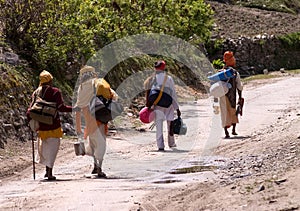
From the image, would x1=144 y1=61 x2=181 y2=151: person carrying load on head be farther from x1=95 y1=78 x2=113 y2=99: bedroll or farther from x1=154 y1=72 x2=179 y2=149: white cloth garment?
x1=95 y1=78 x2=113 y2=99: bedroll

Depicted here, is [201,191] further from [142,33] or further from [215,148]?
[142,33]

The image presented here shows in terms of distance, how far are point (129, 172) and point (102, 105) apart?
Result: 1192 millimetres

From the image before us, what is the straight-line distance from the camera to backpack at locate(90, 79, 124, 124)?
440 inches

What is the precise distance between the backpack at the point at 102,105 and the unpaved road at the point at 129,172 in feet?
3.05

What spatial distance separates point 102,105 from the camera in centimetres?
1116

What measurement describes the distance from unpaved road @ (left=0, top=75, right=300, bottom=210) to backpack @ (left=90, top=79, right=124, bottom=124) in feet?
3.05

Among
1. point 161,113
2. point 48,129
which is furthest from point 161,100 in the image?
point 48,129

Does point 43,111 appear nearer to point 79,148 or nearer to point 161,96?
point 79,148

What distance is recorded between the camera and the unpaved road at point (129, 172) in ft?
29.1

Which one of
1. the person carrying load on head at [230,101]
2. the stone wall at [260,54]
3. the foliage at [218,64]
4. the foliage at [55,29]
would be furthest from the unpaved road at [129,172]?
the stone wall at [260,54]

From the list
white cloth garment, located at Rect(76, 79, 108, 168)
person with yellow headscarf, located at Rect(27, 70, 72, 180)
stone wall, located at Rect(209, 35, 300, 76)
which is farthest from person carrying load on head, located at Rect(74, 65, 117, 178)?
stone wall, located at Rect(209, 35, 300, 76)

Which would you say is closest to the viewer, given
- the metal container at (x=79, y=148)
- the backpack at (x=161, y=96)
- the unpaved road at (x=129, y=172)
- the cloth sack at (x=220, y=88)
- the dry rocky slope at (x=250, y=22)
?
the unpaved road at (x=129, y=172)

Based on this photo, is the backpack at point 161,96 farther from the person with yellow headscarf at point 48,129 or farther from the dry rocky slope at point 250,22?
the dry rocky slope at point 250,22

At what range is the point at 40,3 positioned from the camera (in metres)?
17.5
